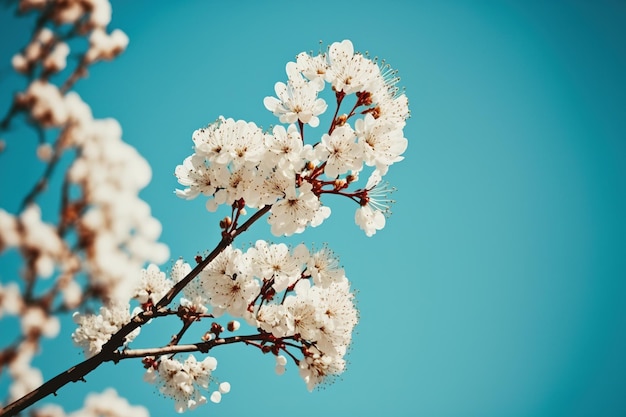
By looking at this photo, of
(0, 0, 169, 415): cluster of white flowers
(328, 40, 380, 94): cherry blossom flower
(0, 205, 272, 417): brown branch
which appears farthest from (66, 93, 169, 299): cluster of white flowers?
(328, 40, 380, 94): cherry blossom flower

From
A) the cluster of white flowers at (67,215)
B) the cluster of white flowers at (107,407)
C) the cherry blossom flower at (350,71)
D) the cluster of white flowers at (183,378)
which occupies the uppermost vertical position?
the cherry blossom flower at (350,71)

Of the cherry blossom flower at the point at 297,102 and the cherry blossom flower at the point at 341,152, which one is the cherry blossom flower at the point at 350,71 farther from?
the cherry blossom flower at the point at 341,152

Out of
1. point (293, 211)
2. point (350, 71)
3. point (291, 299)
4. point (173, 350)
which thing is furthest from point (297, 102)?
point (173, 350)

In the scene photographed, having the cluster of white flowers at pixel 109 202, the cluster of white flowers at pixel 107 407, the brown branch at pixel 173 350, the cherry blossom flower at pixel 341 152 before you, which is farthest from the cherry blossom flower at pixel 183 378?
the cluster of white flowers at pixel 109 202

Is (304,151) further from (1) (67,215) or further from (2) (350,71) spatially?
(1) (67,215)

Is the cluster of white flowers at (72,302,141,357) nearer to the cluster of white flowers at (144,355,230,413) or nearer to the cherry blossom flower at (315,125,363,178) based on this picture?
the cluster of white flowers at (144,355,230,413)

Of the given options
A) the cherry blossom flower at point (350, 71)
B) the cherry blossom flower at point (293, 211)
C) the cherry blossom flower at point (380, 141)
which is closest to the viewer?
the cherry blossom flower at point (293, 211)

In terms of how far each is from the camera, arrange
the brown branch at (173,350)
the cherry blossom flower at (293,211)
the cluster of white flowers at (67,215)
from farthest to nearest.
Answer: the cherry blossom flower at (293,211) → the brown branch at (173,350) → the cluster of white flowers at (67,215)

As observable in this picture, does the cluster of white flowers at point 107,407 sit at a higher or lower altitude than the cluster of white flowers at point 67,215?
lower

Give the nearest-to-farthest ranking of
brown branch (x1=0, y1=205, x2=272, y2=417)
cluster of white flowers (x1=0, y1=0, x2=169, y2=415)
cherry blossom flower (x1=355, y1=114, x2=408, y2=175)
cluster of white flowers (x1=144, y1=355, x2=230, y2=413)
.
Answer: cluster of white flowers (x1=0, y1=0, x2=169, y2=415) → brown branch (x1=0, y1=205, x2=272, y2=417) → cherry blossom flower (x1=355, y1=114, x2=408, y2=175) → cluster of white flowers (x1=144, y1=355, x2=230, y2=413)
